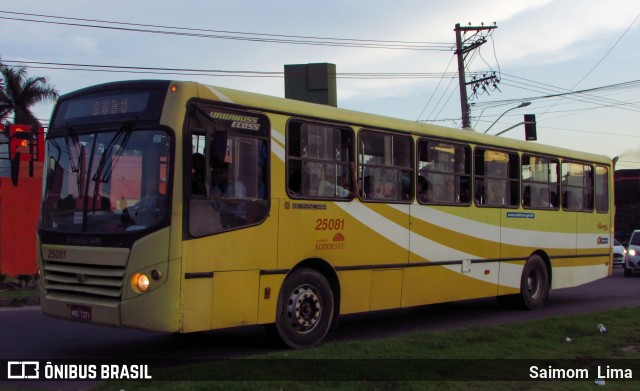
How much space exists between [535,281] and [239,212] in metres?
7.93

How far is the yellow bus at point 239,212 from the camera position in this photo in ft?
25.3

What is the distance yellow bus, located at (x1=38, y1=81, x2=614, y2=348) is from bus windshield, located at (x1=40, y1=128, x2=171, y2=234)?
Result: 0.05ft

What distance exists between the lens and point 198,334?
10531 mm

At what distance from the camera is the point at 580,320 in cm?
1102

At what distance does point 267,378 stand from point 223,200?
7.57ft

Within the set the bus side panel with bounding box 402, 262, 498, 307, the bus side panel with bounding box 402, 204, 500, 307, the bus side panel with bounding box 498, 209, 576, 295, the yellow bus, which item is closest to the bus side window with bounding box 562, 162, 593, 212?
the bus side panel with bounding box 498, 209, 576, 295

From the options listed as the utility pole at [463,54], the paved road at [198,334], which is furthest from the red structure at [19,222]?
the utility pole at [463,54]

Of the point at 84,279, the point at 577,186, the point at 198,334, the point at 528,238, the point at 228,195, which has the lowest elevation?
the point at 198,334

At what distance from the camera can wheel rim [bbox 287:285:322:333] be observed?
897cm

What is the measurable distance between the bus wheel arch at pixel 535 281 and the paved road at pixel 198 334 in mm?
217

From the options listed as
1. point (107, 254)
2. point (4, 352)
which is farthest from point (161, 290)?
point (4, 352)

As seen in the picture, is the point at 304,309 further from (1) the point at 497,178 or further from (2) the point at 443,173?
(1) the point at 497,178

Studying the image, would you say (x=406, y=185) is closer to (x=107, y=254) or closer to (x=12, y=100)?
(x=107, y=254)

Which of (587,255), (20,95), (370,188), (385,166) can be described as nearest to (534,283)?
(587,255)
